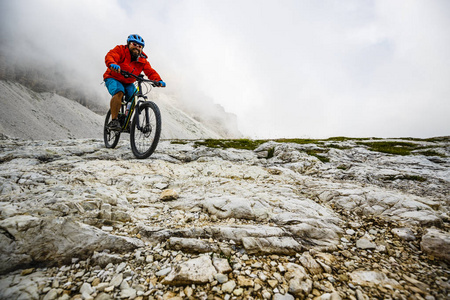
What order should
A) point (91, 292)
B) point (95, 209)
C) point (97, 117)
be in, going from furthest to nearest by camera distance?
point (97, 117)
point (95, 209)
point (91, 292)

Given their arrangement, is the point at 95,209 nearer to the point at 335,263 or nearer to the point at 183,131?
the point at 335,263

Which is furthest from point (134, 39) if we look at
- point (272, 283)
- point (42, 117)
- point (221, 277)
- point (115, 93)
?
point (42, 117)

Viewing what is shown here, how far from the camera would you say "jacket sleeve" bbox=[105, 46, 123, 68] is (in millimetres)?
7535

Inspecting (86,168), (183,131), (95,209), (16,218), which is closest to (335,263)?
(95,209)

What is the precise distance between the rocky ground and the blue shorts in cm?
414

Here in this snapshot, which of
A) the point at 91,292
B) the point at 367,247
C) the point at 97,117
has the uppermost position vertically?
the point at 97,117

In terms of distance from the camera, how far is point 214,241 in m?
3.54

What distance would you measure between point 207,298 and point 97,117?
198 metres

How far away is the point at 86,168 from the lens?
711cm

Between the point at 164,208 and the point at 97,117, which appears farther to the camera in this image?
the point at 97,117

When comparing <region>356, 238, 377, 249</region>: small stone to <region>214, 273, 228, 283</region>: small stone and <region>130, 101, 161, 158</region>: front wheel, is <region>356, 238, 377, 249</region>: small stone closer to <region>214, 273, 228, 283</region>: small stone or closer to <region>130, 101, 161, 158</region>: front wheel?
<region>214, 273, 228, 283</region>: small stone

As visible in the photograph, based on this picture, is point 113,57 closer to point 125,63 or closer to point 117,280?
point 125,63

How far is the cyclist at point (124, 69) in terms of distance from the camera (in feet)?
27.0

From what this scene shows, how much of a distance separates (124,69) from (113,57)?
2.11 feet
